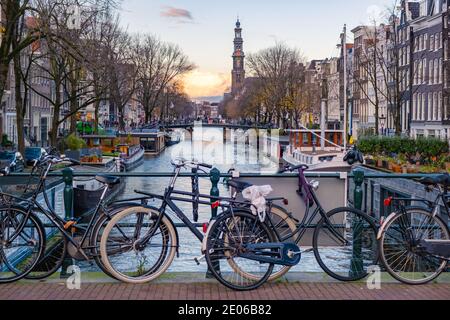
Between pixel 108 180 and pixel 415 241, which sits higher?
pixel 108 180

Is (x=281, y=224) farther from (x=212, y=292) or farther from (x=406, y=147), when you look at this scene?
(x=406, y=147)

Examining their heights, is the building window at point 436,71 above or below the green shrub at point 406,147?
above

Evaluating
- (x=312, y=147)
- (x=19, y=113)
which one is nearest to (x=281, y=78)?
(x=312, y=147)

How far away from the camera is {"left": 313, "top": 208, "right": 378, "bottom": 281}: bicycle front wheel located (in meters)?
7.40

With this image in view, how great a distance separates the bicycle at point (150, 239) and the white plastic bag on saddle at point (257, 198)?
0.22 feet

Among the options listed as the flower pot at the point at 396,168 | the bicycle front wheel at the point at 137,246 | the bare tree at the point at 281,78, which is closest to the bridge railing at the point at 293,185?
the bicycle front wheel at the point at 137,246

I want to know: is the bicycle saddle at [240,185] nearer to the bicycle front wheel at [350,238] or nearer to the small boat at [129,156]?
the bicycle front wheel at [350,238]

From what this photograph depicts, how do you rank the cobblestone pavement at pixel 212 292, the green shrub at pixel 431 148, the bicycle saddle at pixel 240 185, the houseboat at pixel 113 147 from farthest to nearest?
the houseboat at pixel 113 147 → the green shrub at pixel 431 148 → the bicycle saddle at pixel 240 185 → the cobblestone pavement at pixel 212 292

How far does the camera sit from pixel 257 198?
277 inches

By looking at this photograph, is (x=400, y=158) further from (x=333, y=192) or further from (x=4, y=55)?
(x=333, y=192)

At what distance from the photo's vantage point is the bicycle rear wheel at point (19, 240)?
23.3 feet

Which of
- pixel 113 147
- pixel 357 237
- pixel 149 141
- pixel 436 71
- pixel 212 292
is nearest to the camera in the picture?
pixel 212 292

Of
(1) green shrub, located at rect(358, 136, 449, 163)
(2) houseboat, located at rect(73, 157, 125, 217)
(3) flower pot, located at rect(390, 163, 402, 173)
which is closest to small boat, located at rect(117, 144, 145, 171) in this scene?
(2) houseboat, located at rect(73, 157, 125, 217)

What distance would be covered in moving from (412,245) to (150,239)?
2.52 m
